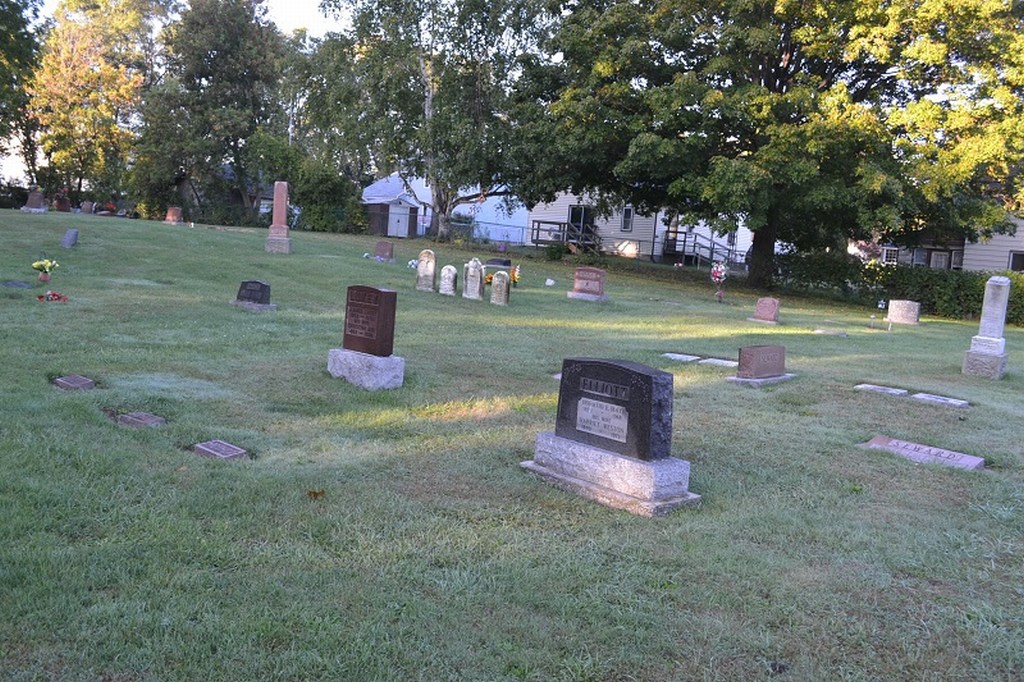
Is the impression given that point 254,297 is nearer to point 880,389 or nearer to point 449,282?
point 449,282

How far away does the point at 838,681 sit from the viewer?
3143 mm

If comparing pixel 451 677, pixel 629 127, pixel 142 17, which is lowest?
pixel 451 677

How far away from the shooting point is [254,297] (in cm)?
1366

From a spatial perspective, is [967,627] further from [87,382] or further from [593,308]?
[593,308]

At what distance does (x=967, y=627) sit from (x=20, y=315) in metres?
11.6

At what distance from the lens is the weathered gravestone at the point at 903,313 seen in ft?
71.9

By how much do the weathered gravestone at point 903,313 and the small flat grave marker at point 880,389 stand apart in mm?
12886

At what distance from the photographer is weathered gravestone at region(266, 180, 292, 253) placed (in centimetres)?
2331

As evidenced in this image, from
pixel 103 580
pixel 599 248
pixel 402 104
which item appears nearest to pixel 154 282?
Answer: pixel 103 580

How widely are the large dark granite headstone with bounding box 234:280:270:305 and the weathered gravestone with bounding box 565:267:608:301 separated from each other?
8681mm

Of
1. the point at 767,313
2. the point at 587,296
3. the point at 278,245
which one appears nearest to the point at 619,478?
the point at 767,313

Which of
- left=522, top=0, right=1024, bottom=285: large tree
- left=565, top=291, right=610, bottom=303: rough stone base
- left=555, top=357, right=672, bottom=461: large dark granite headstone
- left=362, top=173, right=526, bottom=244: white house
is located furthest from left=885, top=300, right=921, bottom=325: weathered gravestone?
left=362, top=173, right=526, bottom=244: white house

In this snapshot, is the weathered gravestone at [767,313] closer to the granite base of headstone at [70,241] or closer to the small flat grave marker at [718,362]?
the small flat grave marker at [718,362]

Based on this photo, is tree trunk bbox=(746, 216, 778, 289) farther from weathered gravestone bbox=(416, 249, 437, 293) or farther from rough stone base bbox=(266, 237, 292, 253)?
rough stone base bbox=(266, 237, 292, 253)
